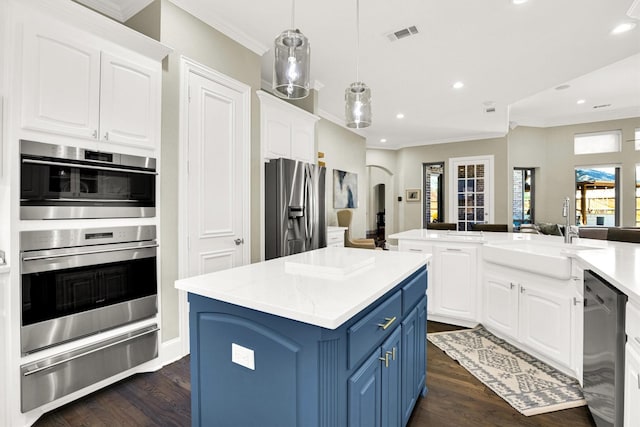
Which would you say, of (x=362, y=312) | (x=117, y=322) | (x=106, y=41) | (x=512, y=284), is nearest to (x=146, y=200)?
(x=117, y=322)

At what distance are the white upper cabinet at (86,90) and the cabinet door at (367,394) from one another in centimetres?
207

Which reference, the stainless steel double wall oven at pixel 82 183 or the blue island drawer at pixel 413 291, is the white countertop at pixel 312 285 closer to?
the blue island drawer at pixel 413 291

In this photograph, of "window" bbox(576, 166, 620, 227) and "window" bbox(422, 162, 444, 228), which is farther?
"window" bbox(422, 162, 444, 228)

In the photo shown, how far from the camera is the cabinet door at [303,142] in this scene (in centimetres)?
388

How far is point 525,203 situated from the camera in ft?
24.1

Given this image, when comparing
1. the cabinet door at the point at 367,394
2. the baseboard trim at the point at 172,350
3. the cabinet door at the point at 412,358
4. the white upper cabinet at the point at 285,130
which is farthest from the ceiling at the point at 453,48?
the baseboard trim at the point at 172,350

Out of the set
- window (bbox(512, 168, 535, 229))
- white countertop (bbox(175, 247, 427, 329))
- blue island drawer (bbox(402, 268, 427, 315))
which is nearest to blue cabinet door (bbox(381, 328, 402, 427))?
blue island drawer (bbox(402, 268, 427, 315))

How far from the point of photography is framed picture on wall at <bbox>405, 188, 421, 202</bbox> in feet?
26.4

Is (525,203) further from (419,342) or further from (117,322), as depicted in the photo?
(117,322)

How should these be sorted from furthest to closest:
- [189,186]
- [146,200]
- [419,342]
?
1. [189,186]
2. [146,200]
3. [419,342]

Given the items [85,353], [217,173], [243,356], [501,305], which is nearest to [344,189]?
[217,173]

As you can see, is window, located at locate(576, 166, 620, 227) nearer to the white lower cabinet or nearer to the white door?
the white lower cabinet

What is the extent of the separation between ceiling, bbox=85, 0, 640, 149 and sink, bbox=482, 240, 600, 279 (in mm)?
1506

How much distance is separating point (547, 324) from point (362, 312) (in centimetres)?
200
